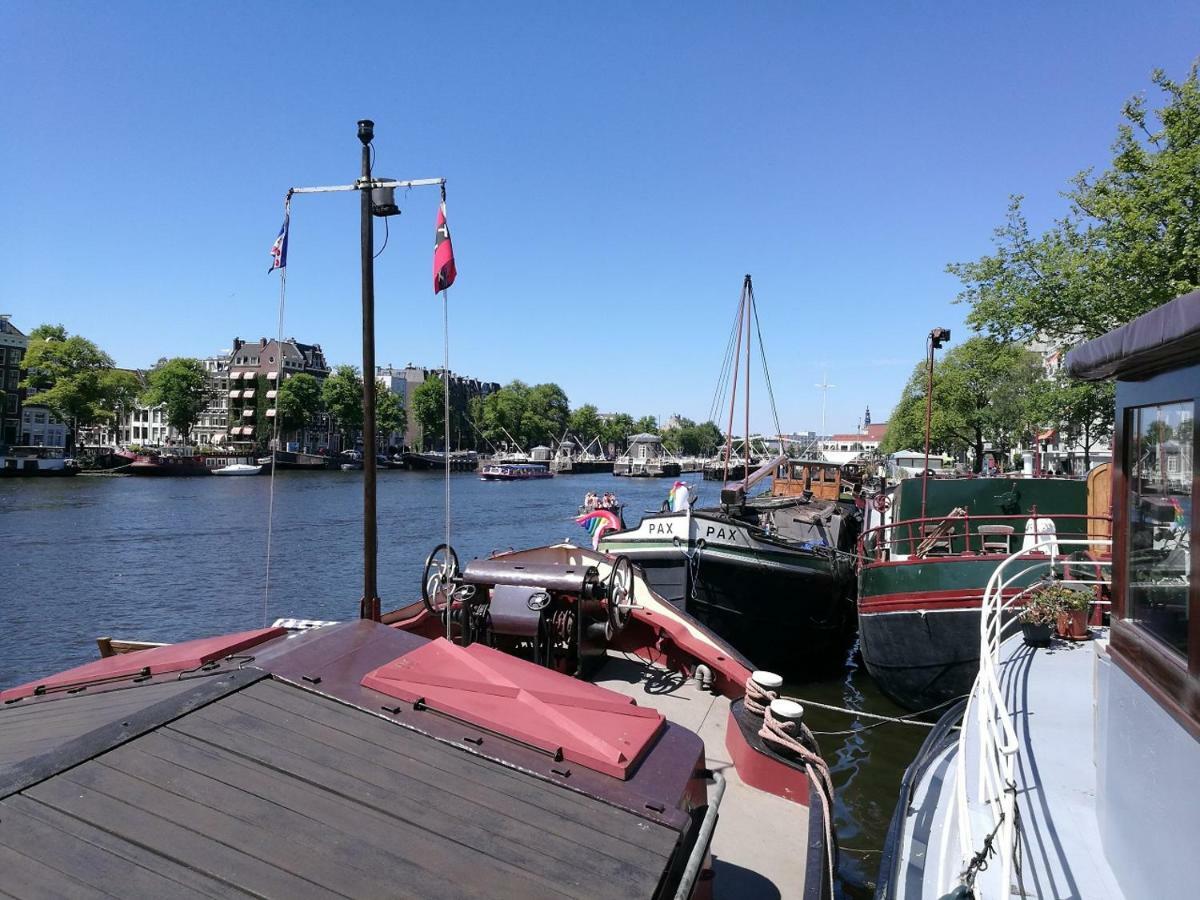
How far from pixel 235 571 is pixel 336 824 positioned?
29221 millimetres

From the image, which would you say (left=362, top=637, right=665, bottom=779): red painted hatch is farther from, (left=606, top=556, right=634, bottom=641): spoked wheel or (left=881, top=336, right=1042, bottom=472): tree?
(left=881, top=336, right=1042, bottom=472): tree

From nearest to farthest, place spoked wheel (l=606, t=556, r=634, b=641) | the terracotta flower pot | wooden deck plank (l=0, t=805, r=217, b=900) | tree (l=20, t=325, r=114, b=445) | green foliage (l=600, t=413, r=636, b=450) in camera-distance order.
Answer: wooden deck plank (l=0, t=805, r=217, b=900) < the terracotta flower pot < spoked wheel (l=606, t=556, r=634, b=641) < tree (l=20, t=325, r=114, b=445) < green foliage (l=600, t=413, r=636, b=450)

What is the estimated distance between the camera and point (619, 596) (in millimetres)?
9211

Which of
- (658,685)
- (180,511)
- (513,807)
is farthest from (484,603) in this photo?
(180,511)

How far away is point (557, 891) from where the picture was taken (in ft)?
9.43

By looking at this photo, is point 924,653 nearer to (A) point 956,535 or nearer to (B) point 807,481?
(A) point 956,535

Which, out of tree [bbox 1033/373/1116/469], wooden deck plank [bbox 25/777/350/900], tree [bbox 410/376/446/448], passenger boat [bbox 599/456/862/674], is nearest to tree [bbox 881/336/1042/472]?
tree [bbox 1033/373/1116/469]

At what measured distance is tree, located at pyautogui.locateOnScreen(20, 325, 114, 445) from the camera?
3172 inches

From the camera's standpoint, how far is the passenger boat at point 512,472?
105875 millimetres

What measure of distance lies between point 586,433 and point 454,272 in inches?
6257

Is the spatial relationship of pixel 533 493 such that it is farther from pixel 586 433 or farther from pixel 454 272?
pixel 586 433

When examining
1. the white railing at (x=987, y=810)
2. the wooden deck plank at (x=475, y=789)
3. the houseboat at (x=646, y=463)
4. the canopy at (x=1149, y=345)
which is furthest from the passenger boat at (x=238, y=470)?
the canopy at (x=1149, y=345)

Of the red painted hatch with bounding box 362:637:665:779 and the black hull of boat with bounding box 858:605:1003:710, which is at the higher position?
the red painted hatch with bounding box 362:637:665:779

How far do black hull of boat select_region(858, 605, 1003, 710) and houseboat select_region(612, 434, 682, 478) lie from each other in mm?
118080
